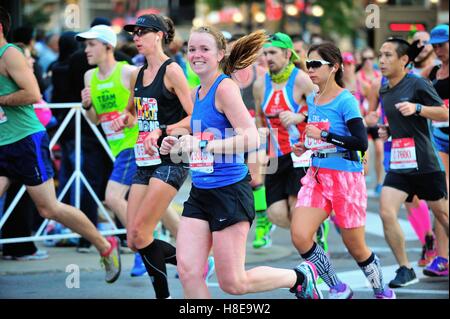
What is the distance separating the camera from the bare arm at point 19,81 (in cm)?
744

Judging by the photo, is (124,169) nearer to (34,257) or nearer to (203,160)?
(34,257)

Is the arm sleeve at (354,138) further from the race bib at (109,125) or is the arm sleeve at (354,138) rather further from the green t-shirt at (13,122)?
the green t-shirt at (13,122)

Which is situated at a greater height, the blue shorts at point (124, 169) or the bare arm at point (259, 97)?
the bare arm at point (259, 97)

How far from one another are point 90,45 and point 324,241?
2644 mm

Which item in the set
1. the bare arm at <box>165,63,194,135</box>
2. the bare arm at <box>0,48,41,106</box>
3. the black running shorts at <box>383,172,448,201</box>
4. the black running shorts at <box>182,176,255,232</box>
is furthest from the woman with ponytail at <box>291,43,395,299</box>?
the bare arm at <box>0,48,41,106</box>

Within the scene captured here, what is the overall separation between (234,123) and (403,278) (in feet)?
10.4

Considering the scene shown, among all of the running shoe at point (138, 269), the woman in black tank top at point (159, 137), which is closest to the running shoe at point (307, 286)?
the woman in black tank top at point (159, 137)

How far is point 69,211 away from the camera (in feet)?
25.3

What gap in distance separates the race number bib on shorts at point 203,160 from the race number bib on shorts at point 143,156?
4.37ft

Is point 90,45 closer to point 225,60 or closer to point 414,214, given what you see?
point 225,60

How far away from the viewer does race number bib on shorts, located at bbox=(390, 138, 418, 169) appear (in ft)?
26.7

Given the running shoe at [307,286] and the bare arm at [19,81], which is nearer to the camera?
the running shoe at [307,286]

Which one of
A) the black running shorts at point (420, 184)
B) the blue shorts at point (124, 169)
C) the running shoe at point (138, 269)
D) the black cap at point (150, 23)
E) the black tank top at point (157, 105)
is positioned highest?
the black cap at point (150, 23)

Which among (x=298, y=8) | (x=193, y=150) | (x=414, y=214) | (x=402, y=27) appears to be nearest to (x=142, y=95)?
(x=193, y=150)
